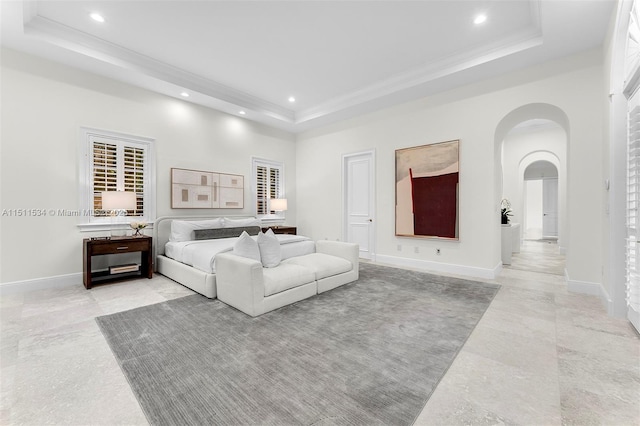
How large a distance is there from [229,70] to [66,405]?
4516 mm

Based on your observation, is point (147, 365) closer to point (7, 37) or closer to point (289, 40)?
point (289, 40)

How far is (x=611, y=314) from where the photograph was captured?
2717mm

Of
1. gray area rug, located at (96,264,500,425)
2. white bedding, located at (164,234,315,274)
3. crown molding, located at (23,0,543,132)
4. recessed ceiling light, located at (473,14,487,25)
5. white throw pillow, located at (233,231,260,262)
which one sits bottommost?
gray area rug, located at (96,264,500,425)

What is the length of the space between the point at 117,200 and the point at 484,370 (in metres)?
4.71

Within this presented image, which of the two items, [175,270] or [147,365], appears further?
[175,270]

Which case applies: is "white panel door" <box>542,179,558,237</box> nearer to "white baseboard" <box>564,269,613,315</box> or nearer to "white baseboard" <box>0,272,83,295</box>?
"white baseboard" <box>564,269,613,315</box>

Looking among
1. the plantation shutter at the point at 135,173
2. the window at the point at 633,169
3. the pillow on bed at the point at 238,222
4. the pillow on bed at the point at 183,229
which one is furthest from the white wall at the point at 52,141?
the window at the point at 633,169

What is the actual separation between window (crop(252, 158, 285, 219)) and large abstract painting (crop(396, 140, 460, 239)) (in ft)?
9.90

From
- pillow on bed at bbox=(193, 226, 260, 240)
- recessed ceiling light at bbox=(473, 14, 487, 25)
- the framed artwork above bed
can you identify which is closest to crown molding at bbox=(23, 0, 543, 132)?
recessed ceiling light at bbox=(473, 14, 487, 25)

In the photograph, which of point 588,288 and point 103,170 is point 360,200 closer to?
point 588,288

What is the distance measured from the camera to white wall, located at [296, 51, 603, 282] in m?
3.48

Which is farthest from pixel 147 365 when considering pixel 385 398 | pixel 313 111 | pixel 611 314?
pixel 313 111

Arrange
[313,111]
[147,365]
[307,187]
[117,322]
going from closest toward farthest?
[147,365], [117,322], [313,111], [307,187]

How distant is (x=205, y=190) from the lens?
5387mm
